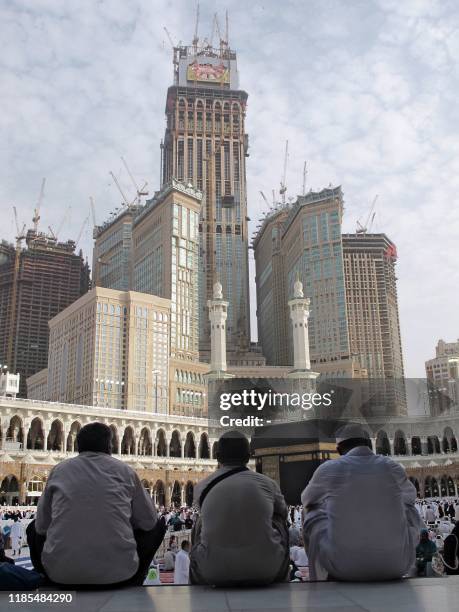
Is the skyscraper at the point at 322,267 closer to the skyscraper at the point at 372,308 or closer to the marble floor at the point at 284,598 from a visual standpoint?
the skyscraper at the point at 372,308

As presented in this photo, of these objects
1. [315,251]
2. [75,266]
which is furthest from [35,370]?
[315,251]

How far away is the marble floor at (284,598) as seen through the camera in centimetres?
285

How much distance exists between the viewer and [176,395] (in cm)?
7888

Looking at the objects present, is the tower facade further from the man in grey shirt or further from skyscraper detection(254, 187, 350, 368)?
the man in grey shirt

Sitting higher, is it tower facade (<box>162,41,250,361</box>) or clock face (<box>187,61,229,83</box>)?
clock face (<box>187,61,229,83</box>)

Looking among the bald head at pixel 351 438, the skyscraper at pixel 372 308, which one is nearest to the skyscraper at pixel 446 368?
the skyscraper at pixel 372 308

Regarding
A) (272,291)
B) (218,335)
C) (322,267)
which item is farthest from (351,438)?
(272,291)

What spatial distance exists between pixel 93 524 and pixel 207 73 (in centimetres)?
12177

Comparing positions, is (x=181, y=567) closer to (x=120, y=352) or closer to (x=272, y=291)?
(x=120, y=352)

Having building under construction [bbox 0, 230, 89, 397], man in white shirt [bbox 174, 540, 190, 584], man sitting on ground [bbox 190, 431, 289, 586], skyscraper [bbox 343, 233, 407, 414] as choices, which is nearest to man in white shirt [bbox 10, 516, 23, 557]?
man in white shirt [bbox 174, 540, 190, 584]

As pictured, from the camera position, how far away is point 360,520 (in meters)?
3.82

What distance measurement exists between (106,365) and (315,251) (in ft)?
120

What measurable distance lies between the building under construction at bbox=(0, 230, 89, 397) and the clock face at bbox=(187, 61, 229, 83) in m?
39.7

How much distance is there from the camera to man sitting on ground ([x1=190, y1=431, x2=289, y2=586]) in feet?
12.1
